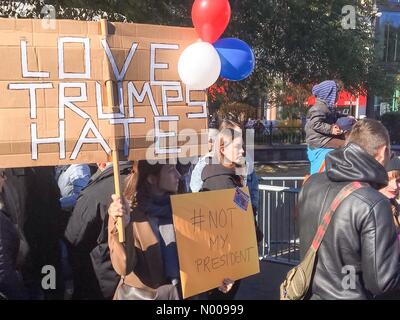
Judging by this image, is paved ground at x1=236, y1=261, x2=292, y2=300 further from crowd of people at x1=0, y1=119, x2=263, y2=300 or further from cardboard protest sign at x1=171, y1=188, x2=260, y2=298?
cardboard protest sign at x1=171, y1=188, x2=260, y2=298

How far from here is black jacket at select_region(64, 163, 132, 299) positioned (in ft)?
10.7

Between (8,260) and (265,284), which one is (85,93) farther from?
(265,284)

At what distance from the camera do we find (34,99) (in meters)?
2.77

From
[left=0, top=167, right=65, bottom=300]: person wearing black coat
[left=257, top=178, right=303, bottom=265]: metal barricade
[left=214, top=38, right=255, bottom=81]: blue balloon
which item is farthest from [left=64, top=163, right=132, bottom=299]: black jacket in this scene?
[left=257, top=178, right=303, bottom=265]: metal barricade

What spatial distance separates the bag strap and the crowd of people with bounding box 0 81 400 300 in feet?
0.08

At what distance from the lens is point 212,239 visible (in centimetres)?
327

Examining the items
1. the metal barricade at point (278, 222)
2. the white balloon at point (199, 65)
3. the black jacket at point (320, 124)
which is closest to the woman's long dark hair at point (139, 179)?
the white balloon at point (199, 65)

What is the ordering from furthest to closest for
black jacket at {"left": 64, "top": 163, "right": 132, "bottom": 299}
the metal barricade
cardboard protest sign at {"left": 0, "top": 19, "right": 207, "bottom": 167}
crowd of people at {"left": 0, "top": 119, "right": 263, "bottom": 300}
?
the metal barricade → black jacket at {"left": 64, "top": 163, "right": 132, "bottom": 299} → crowd of people at {"left": 0, "top": 119, "right": 263, "bottom": 300} → cardboard protest sign at {"left": 0, "top": 19, "right": 207, "bottom": 167}

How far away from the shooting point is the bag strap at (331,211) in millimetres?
2594

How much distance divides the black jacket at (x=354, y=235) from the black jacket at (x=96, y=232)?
1.20 meters

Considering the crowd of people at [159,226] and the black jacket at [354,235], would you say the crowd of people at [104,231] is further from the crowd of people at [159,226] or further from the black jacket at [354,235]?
the black jacket at [354,235]
